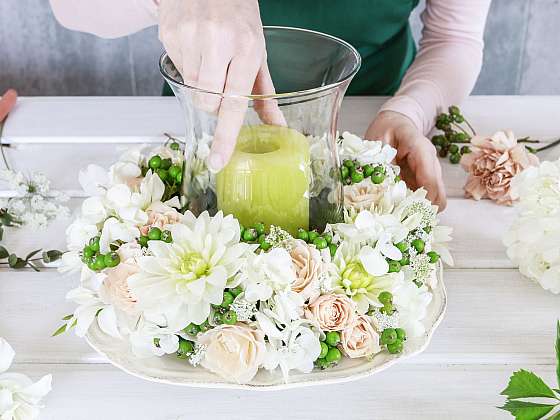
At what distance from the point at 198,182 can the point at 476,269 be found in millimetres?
309

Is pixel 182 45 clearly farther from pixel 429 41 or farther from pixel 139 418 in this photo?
pixel 429 41

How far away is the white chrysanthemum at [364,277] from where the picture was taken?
58cm

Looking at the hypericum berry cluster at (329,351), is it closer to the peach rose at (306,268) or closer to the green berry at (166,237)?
the peach rose at (306,268)

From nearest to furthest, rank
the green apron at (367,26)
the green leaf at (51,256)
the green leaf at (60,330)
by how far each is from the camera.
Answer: the green leaf at (60,330) < the green leaf at (51,256) < the green apron at (367,26)

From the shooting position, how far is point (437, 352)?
25.5 inches

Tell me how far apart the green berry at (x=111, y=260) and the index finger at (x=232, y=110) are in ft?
0.33

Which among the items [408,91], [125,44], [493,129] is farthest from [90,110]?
[125,44]

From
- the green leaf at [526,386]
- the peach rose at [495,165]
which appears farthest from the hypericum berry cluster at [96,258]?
the peach rose at [495,165]

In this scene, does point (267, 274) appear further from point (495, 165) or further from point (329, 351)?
point (495, 165)

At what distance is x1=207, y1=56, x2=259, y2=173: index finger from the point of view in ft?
1.85

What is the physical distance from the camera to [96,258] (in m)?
0.59

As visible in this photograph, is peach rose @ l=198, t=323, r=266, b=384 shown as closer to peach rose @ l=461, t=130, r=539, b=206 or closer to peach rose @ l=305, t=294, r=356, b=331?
peach rose @ l=305, t=294, r=356, b=331

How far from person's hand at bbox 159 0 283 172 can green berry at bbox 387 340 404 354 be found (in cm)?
19

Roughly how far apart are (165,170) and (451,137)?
1.35ft
